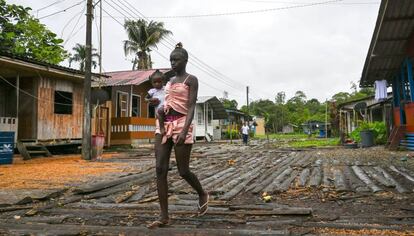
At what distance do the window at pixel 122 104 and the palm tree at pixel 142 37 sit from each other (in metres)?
14.8

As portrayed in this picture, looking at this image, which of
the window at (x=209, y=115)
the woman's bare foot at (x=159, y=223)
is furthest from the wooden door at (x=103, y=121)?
the window at (x=209, y=115)

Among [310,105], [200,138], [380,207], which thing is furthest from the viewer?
[310,105]

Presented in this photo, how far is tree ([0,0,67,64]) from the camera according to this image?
71.3 feet

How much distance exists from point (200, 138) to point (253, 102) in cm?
4625

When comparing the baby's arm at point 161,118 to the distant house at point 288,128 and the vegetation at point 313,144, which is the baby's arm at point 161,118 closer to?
the vegetation at point 313,144

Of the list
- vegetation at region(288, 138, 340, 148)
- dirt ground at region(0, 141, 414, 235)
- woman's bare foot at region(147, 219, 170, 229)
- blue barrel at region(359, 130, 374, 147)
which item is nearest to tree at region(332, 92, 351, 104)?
vegetation at region(288, 138, 340, 148)

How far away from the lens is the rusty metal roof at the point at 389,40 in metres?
10.7

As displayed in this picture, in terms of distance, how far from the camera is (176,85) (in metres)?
3.83

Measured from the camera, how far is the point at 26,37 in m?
23.7

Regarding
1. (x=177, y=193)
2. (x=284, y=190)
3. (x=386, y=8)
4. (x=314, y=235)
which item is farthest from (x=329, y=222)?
(x=386, y=8)

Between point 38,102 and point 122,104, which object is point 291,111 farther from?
point 38,102

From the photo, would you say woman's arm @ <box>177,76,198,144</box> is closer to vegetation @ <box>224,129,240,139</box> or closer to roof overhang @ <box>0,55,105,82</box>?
roof overhang @ <box>0,55,105,82</box>

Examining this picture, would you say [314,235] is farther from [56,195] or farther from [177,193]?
[56,195]

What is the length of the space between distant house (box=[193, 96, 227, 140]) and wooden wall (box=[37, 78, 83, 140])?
15.9 meters
